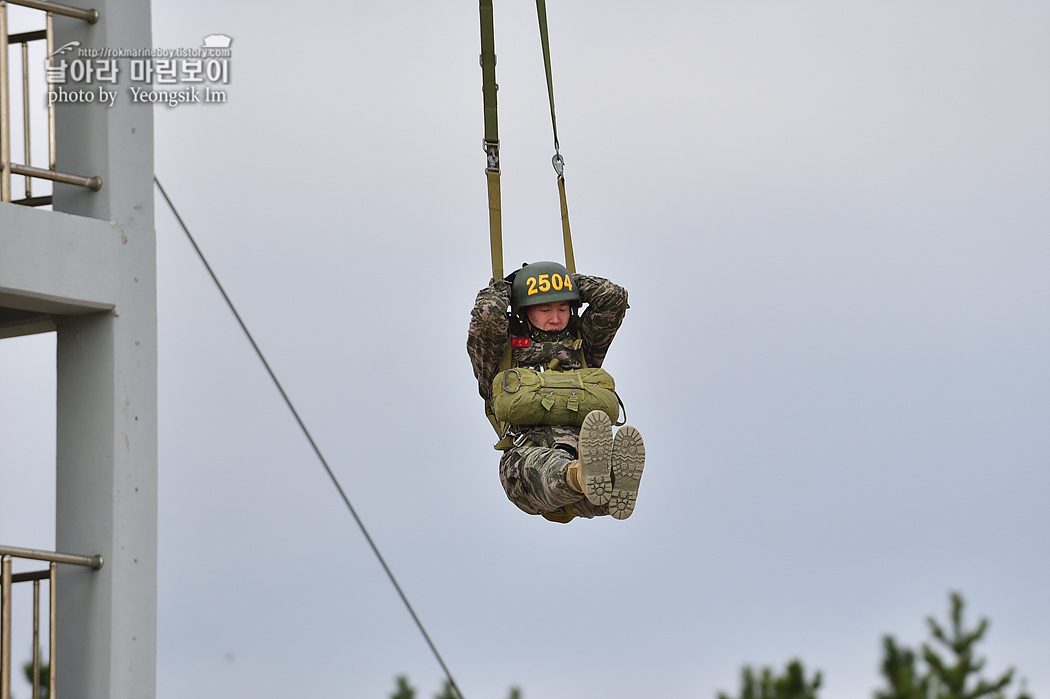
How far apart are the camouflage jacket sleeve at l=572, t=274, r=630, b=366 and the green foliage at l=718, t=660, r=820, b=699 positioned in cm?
937

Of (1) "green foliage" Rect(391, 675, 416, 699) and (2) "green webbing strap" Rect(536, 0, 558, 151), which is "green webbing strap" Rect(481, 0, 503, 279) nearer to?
(2) "green webbing strap" Rect(536, 0, 558, 151)

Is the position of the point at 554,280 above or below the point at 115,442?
above

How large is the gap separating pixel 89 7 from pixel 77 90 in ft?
→ 1.89

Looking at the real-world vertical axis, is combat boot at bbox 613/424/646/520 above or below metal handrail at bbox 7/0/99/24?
below

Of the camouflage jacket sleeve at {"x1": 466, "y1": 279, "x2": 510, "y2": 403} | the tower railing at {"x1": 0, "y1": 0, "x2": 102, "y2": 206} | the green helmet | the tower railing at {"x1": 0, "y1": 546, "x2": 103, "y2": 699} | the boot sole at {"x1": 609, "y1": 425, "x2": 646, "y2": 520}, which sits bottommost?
the tower railing at {"x1": 0, "y1": 546, "x2": 103, "y2": 699}

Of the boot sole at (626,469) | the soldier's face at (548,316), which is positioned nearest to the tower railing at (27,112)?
the soldier's face at (548,316)

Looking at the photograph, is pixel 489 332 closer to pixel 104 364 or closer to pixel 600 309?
pixel 600 309

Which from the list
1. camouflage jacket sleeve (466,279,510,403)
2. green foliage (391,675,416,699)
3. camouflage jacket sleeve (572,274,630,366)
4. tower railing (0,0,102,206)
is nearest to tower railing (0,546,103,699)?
tower railing (0,0,102,206)

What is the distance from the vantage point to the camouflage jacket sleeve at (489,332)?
422 inches

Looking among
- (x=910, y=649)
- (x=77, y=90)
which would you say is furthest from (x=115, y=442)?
(x=910, y=649)

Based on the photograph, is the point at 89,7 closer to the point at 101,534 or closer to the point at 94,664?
the point at 101,534

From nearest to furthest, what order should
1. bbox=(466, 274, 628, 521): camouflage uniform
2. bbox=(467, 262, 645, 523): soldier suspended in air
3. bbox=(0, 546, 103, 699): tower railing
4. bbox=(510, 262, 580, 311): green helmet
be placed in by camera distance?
bbox=(0, 546, 103, 699): tower railing
bbox=(467, 262, 645, 523): soldier suspended in air
bbox=(466, 274, 628, 521): camouflage uniform
bbox=(510, 262, 580, 311): green helmet

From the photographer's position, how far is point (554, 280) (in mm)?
10945

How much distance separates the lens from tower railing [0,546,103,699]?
9367 millimetres
